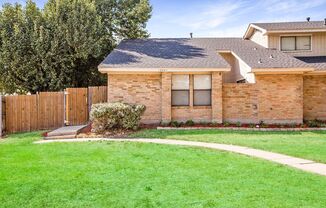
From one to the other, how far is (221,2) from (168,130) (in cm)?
777

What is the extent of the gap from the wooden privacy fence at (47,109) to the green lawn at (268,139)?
4703 mm

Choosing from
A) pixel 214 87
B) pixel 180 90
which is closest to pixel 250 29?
pixel 214 87

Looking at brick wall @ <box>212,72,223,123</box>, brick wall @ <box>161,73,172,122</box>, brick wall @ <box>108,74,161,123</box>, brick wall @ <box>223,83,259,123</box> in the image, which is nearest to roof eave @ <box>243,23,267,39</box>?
brick wall @ <box>223,83,259,123</box>

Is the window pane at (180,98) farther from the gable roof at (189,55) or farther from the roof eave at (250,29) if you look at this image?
the roof eave at (250,29)

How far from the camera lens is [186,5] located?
71.4 feet

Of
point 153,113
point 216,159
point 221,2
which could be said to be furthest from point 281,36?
point 216,159

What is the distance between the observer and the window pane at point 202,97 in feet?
62.2

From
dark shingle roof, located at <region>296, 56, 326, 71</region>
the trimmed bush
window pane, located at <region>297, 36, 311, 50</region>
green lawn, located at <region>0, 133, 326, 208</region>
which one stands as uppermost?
window pane, located at <region>297, 36, 311, 50</region>

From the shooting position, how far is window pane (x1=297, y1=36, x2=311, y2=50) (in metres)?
23.1

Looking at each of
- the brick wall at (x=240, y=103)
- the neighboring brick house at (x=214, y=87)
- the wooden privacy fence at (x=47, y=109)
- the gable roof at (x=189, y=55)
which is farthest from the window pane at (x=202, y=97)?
the wooden privacy fence at (x=47, y=109)

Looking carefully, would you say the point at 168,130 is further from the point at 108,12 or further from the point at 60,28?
the point at 108,12

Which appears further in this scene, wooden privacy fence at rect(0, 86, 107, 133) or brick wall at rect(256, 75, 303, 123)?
brick wall at rect(256, 75, 303, 123)

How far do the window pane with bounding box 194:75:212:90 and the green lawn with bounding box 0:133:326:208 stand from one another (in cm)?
797

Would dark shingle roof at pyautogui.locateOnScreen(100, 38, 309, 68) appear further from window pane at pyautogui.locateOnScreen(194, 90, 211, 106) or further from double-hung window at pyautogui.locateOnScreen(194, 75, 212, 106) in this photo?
window pane at pyautogui.locateOnScreen(194, 90, 211, 106)
